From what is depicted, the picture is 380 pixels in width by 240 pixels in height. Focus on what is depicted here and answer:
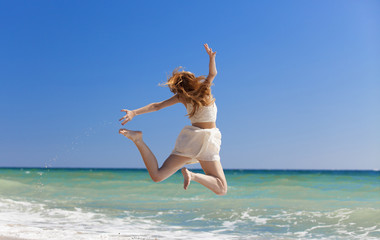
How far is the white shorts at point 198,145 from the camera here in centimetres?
469

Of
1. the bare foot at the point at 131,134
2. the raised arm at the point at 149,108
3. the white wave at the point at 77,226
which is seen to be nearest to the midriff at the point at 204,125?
the raised arm at the point at 149,108

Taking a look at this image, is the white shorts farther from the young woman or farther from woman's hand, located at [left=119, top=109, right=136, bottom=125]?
woman's hand, located at [left=119, top=109, right=136, bottom=125]

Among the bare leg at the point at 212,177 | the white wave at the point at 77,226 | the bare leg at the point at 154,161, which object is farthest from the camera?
the white wave at the point at 77,226

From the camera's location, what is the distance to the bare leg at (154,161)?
4629 mm

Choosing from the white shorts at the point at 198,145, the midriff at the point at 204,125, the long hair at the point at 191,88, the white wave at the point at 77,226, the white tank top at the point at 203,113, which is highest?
the long hair at the point at 191,88

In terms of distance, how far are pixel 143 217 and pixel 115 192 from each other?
20.7ft

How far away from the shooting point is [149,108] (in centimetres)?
478

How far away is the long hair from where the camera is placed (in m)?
4.73

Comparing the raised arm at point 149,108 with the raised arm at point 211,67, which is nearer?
the raised arm at point 149,108

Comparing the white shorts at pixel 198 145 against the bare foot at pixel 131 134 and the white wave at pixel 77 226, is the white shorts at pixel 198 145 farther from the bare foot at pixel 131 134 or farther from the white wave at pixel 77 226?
the white wave at pixel 77 226

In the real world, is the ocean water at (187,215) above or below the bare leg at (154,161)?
below

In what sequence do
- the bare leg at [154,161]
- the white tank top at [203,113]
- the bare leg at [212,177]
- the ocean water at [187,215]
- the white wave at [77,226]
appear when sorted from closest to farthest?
the bare leg at [212,177] < the bare leg at [154,161] < the white tank top at [203,113] < the white wave at [77,226] < the ocean water at [187,215]

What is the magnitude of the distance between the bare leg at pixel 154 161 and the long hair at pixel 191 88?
540 millimetres

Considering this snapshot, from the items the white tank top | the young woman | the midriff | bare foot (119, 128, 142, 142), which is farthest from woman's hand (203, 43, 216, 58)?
bare foot (119, 128, 142, 142)
